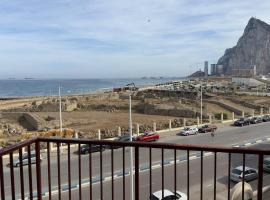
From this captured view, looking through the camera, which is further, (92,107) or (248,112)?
(92,107)

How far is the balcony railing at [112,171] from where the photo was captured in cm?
396

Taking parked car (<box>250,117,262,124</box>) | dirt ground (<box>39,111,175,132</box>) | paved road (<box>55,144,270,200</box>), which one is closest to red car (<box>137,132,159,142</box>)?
paved road (<box>55,144,270,200</box>)

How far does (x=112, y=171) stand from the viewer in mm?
4312

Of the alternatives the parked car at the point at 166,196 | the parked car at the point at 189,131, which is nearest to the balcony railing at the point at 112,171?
the parked car at the point at 166,196

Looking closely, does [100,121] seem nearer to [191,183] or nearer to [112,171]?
[191,183]

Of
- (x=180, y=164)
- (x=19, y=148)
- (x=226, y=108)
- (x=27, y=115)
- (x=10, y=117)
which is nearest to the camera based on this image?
(x=19, y=148)

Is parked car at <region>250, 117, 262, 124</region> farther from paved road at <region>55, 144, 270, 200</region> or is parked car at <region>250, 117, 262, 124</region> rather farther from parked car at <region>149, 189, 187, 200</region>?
parked car at <region>149, 189, 187, 200</region>

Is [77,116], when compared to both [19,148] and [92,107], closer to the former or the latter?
[92,107]

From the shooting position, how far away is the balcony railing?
13.0 feet

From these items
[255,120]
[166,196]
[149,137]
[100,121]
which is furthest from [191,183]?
[100,121]

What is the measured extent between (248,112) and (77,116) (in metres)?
26.8

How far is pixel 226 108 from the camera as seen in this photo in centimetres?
6456

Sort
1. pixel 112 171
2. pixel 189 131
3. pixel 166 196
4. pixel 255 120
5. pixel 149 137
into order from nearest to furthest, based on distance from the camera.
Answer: pixel 112 171 → pixel 166 196 → pixel 149 137 → pixel 189 131 → pixel 255 120

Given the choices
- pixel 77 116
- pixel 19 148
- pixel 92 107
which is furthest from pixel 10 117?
pixel 19 148
